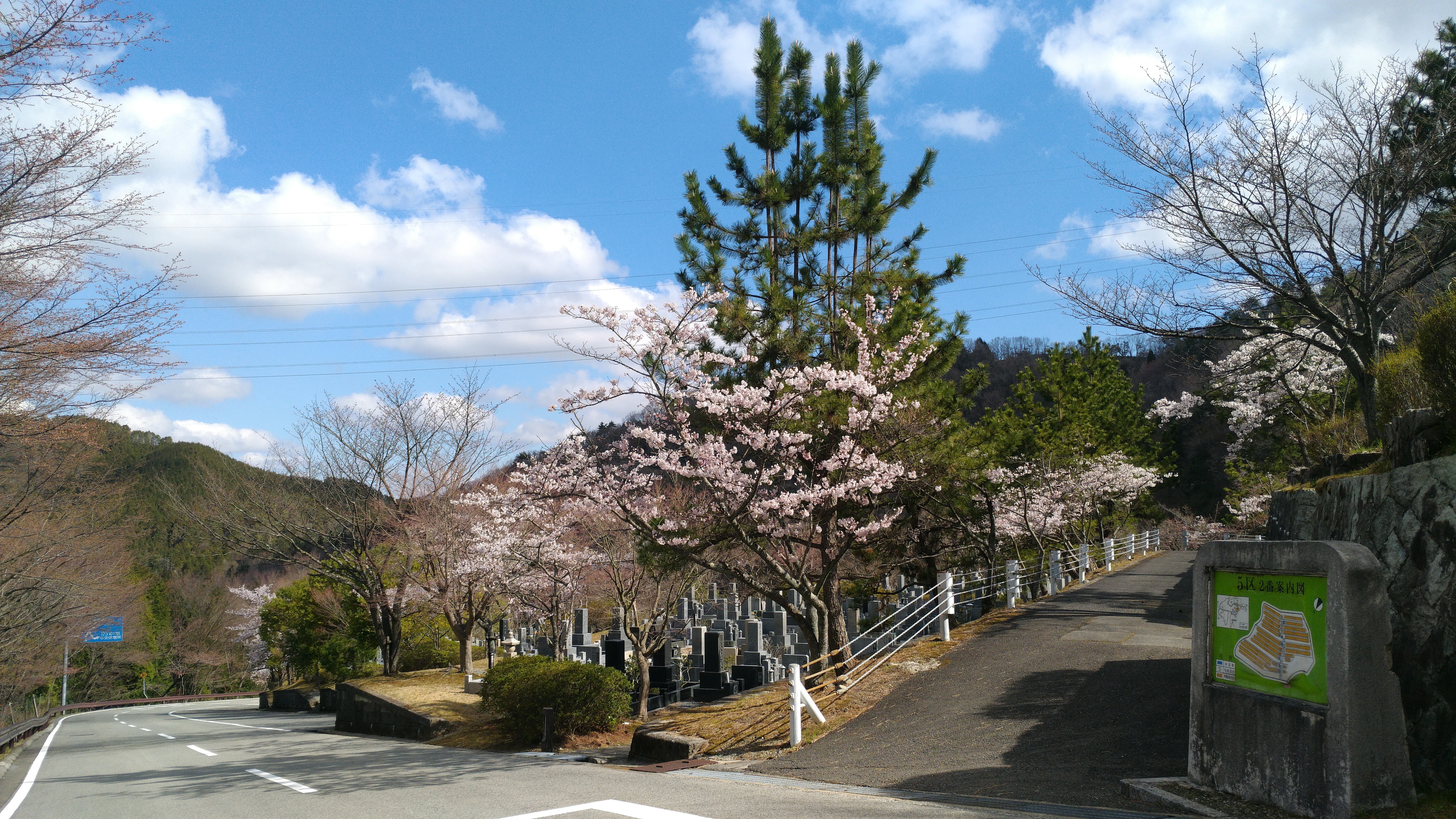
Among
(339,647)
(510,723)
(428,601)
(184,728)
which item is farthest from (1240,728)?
(339,647)

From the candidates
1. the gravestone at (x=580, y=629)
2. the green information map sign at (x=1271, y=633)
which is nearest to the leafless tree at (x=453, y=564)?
the gravestone at (x=580, y=629)

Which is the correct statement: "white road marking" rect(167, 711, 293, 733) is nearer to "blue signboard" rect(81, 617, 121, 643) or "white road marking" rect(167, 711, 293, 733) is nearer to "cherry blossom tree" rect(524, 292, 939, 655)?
"blue signboard" rect(81, 617, 121, 643)

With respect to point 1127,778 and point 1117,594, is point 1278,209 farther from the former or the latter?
point 1117,594

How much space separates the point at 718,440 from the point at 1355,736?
746cm

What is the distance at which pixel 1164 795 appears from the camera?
6.05m

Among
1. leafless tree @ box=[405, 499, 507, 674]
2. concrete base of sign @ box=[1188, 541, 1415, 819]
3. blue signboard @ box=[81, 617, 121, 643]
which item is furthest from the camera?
blue signboard @ box=[81, 617, 121, 643]

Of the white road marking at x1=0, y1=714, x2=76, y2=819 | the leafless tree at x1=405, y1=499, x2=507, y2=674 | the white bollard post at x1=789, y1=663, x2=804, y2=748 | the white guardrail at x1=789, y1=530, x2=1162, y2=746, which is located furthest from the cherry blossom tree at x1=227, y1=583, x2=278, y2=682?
the white bollard post at x1=789, y1=663, x2=804, y2=748

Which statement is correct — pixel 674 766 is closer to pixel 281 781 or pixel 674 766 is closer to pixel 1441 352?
pixel 281 781

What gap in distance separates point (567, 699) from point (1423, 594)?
12063 mm

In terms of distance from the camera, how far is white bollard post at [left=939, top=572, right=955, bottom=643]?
44.9 ft

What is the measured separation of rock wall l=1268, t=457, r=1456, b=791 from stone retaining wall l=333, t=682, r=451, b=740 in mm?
16379

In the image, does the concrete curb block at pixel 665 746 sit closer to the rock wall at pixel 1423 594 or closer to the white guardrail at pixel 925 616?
the white guardrail at pixel 925 616

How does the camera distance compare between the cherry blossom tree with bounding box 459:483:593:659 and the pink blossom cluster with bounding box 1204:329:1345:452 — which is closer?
the cherry blossom tree with bounding box 459:483:593:659

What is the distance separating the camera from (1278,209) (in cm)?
1183
